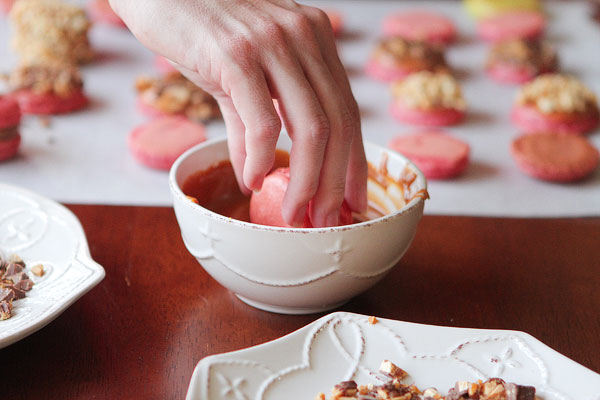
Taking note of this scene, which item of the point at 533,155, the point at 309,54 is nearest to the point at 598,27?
the point at 533,155

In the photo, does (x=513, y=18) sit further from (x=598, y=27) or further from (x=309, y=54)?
(x=309, y=54)

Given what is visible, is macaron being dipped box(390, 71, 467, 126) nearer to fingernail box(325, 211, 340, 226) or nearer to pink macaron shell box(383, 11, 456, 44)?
pink macaron shell box(383, 11, 456, 44)

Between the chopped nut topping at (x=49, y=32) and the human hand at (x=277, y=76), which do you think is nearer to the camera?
the human hand at (x=277, y=76)

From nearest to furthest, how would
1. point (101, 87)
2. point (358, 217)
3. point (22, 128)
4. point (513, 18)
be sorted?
1. point (358, 217)
2. point (22, 128)
3. point (101, 87)
4. point (513, 18)

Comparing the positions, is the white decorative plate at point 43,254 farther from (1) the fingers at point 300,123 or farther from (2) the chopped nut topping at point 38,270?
(1) the fingers at point 300,123

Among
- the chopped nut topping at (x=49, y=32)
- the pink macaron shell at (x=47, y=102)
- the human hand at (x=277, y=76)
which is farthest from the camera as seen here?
the chopped nut topping at (x=49, y=32)

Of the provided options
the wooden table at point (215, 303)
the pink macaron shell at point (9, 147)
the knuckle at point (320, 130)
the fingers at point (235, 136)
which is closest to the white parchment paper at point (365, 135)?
the pink macaron shell at point (9, 147)
